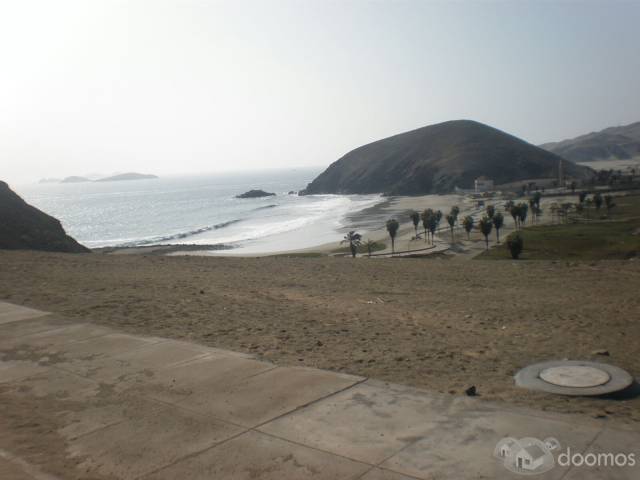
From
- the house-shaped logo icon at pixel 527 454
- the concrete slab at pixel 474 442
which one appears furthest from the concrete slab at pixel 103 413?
the house-shaped logo icon at pixel 527 454

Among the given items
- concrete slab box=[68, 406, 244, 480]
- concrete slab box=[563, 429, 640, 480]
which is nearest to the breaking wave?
concrete slab box=[68, 406, 244, 480]

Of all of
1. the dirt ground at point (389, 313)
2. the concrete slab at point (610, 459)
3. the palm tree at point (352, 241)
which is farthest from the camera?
the palm tree at point (352, 241)

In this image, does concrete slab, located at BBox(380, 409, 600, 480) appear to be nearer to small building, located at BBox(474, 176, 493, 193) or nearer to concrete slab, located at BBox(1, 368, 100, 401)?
concrete slab, located at BBox(1, 368, 100, 401)

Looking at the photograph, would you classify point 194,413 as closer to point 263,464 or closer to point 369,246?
point 263,464

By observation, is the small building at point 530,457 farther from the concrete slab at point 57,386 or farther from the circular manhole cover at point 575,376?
the concrete slab at point 57,386

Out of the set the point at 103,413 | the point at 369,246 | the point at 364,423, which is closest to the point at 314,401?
the point at 364,423

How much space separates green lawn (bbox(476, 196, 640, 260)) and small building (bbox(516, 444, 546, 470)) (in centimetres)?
4227

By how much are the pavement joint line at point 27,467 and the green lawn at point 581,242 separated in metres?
43.8

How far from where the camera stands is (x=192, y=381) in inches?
302

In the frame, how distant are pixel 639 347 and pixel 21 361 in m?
9.61

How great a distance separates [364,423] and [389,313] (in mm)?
7538

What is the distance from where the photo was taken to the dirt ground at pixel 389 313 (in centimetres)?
854

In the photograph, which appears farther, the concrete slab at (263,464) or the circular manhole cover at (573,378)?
the circular manhole cover at (573,378)

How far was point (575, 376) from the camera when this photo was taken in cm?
754
